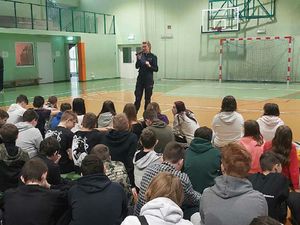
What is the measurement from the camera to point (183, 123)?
5.78m

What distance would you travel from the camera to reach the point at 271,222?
1.58 meters

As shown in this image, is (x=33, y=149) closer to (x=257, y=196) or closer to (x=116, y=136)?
(x=116, y=136)

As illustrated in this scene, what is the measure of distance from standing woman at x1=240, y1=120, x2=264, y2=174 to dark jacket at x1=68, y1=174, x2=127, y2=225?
6.70ft

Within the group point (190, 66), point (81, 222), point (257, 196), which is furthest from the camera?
point (190, 66)

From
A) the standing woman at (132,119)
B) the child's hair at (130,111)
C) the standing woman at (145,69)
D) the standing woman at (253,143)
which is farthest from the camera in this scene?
the standing woman at (145,69)

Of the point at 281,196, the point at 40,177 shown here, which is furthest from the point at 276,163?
the point at 40,177

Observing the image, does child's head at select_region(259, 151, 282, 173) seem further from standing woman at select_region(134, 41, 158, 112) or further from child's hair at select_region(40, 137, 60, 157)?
standing woman at select_region(134, 41, 158, 112)

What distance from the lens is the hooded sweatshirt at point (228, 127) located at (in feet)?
18.5

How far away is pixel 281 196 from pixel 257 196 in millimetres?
780

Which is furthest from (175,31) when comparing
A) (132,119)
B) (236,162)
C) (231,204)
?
(231,204)

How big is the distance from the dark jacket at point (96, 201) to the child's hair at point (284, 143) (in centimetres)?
209

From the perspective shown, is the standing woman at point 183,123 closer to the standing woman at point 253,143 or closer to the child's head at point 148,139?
the standing woman at point 253,143

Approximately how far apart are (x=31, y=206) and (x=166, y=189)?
1053 millimetres

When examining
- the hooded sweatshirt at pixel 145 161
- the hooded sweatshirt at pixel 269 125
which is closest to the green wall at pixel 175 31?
the hooded sweatshirt at pixel 269 125
